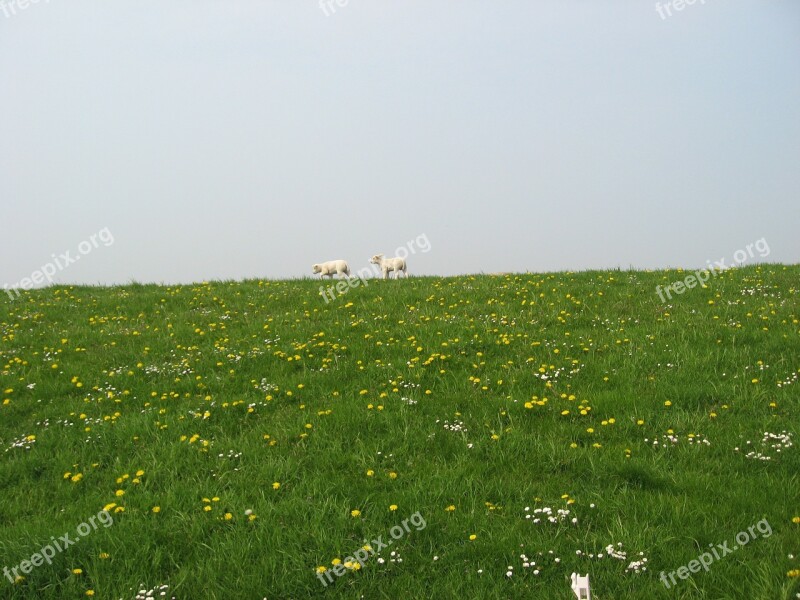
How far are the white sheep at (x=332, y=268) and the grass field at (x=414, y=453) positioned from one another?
7.99 m

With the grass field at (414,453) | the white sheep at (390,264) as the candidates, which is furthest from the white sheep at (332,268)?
the grass field at (414,453)

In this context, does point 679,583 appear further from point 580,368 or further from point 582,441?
point 580,368

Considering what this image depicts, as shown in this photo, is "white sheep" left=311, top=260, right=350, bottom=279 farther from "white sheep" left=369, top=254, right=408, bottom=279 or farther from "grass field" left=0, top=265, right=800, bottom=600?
"grass field" left=0, top=265, right=800, bottom=600

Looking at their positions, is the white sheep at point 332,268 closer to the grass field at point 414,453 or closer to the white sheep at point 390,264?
the white sheep at point 390,264

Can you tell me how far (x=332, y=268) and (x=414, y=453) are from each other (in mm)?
14659

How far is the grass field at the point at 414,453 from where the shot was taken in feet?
17.6

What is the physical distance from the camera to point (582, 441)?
7.58m

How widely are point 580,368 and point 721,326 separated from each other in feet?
11.2

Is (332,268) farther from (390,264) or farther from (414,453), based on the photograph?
(414,453)

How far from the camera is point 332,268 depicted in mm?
21562

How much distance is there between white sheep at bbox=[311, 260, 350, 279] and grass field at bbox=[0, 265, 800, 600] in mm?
7986

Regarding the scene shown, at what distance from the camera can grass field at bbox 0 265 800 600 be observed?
5363 millimetres

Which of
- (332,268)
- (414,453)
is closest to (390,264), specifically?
(332,268)

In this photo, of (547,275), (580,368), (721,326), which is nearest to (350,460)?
(580,368)
